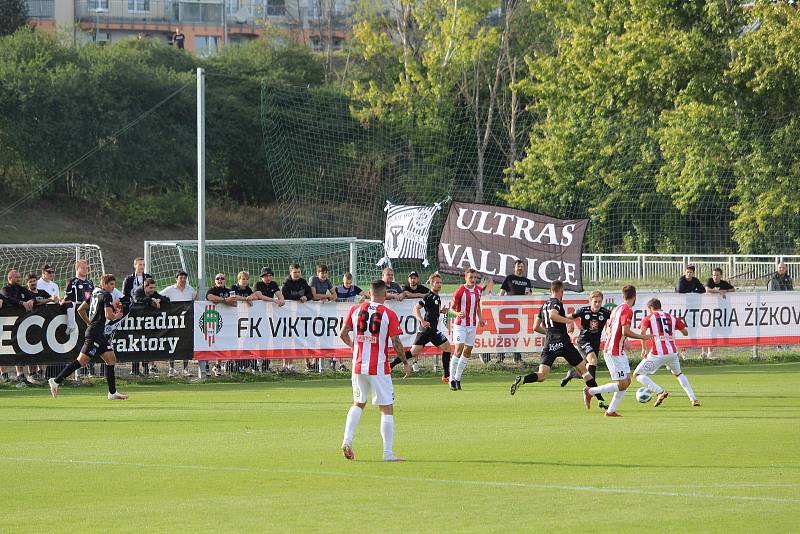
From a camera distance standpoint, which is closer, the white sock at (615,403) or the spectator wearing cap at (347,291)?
the white sock at (615,403)

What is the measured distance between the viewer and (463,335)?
2164cm

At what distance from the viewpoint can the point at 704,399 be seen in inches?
754

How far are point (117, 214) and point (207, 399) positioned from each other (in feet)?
132

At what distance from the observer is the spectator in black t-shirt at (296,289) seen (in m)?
24.2

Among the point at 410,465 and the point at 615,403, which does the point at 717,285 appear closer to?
the point at 615,403

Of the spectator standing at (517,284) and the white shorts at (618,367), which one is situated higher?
the spectator standing at (517,284)

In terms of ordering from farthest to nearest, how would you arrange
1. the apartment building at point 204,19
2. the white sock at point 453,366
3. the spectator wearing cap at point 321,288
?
the apartment building at point 204,19 → the spectator wearing cap at point 321,288 → the white sock at point 453,366

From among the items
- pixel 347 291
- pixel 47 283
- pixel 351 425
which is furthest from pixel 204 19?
pixel 351 425

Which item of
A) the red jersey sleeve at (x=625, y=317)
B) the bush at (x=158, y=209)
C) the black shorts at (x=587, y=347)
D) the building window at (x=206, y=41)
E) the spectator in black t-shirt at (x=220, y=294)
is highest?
the building window at (x=206, y=41)

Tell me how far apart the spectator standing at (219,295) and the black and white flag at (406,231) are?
6.09 meters

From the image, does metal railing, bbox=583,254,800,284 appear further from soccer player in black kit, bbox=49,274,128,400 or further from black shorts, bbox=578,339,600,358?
soccer player in black kit, bbox=49,274,128,400

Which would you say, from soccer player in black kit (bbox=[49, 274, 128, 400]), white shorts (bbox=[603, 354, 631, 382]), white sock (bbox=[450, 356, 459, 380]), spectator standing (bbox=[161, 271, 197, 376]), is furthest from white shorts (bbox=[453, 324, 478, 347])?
soccer player in black kit (bbox=[49, 274, 128, 400])

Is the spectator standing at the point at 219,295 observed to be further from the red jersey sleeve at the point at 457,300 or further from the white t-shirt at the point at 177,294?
the red jersey sleeve at the point at 457,300

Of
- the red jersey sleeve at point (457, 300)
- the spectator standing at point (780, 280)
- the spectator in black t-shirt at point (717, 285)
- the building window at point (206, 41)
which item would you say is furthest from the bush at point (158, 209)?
the red jersey sleeve at point (457, 300)
